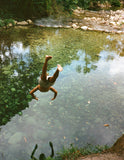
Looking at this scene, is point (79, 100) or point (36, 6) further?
point (36, 6)

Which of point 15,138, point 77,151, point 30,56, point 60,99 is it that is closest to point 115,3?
point 30,56

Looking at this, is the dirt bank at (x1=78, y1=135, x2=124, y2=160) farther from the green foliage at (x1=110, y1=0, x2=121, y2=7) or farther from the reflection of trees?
the green foliage at (x1=110, y1=0, x2=121, y2=7)

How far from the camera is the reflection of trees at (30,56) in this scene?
5.01 metres

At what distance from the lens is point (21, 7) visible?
14281 mm

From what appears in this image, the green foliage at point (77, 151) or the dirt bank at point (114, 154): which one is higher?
the dirt bank at point (114, 154)

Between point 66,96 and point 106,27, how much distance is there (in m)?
12.3

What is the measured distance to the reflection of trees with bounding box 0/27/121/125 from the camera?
5012 millimetres

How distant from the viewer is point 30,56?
26.1ft

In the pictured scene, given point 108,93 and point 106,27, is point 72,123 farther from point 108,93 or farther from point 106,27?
point 106,27

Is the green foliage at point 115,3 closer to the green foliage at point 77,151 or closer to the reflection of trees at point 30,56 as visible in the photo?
the reflection of trees at point 30,56

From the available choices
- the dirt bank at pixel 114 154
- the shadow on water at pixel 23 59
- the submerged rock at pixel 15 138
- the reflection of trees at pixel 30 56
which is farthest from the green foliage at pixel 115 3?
the submerged rock at pixel 15 138

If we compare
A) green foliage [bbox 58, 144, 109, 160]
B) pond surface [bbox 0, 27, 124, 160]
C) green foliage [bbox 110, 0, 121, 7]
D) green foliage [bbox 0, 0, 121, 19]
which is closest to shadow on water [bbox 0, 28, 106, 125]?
pond surface [bbox 0, 27, 124, 160]

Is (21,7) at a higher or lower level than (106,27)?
higher

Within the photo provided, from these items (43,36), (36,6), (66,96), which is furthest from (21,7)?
(66,96)
